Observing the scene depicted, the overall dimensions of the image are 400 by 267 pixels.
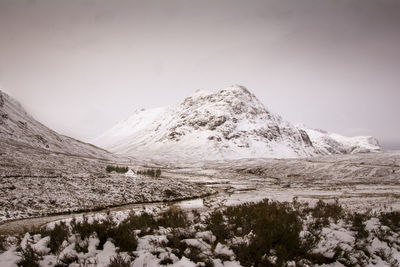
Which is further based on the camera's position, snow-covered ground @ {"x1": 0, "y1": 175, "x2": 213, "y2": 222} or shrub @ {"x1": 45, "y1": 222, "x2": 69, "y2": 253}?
snow-covered ground @ {"x1": 0, "y1": 175, "x2": 213, "y2": 222}

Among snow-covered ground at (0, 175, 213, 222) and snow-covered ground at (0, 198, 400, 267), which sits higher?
snow-covered ground at (0, 198, 400, 267)

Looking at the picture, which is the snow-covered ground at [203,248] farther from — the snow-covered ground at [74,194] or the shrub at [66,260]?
the snow-covered ground at [74,194]

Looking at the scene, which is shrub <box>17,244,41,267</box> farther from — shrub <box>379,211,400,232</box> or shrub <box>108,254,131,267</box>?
shrub <box>379,211,400,232</box>

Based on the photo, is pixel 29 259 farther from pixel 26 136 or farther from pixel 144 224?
pixel 26 136

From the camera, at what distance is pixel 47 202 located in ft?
60.6

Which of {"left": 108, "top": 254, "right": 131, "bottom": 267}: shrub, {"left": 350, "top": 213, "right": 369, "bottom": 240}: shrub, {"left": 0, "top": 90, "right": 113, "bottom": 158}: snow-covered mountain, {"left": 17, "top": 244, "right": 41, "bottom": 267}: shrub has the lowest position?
{"left": 17, "top": 244, "right": 41, "bottom": 267}: shrub

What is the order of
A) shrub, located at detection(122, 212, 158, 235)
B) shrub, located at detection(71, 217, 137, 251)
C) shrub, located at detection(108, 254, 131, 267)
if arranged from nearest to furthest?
shrub, located at detection(108, 254, 131, 267) → shrub, located at detection(71, 217, 137, 251) → shrub, located at detection(122, 212, 158, 235)

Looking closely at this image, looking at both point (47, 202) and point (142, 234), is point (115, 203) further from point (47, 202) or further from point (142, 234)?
point (142, 234)

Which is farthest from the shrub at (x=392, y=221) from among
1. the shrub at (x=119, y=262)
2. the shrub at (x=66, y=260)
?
the shrub at (x=66, y=260)

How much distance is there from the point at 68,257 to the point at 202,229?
384 cm

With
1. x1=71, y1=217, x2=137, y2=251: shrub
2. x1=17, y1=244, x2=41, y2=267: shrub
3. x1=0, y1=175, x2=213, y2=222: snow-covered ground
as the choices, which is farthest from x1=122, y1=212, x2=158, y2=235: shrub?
x1=0, y1=175, x2=213, y2=222: snow-covered ground

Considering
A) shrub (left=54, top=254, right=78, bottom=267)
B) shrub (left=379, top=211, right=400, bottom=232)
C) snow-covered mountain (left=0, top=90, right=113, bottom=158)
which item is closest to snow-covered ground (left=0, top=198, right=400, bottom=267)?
shrub (left=54, top=254, right=78, bottom=267)

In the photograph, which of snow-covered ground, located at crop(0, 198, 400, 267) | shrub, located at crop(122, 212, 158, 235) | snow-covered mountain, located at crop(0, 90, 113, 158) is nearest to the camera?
snow-covered ground, located at crop(0, 198, 400, 267)

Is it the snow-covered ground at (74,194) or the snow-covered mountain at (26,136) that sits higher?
the snow-covered mountain at (26,136)
